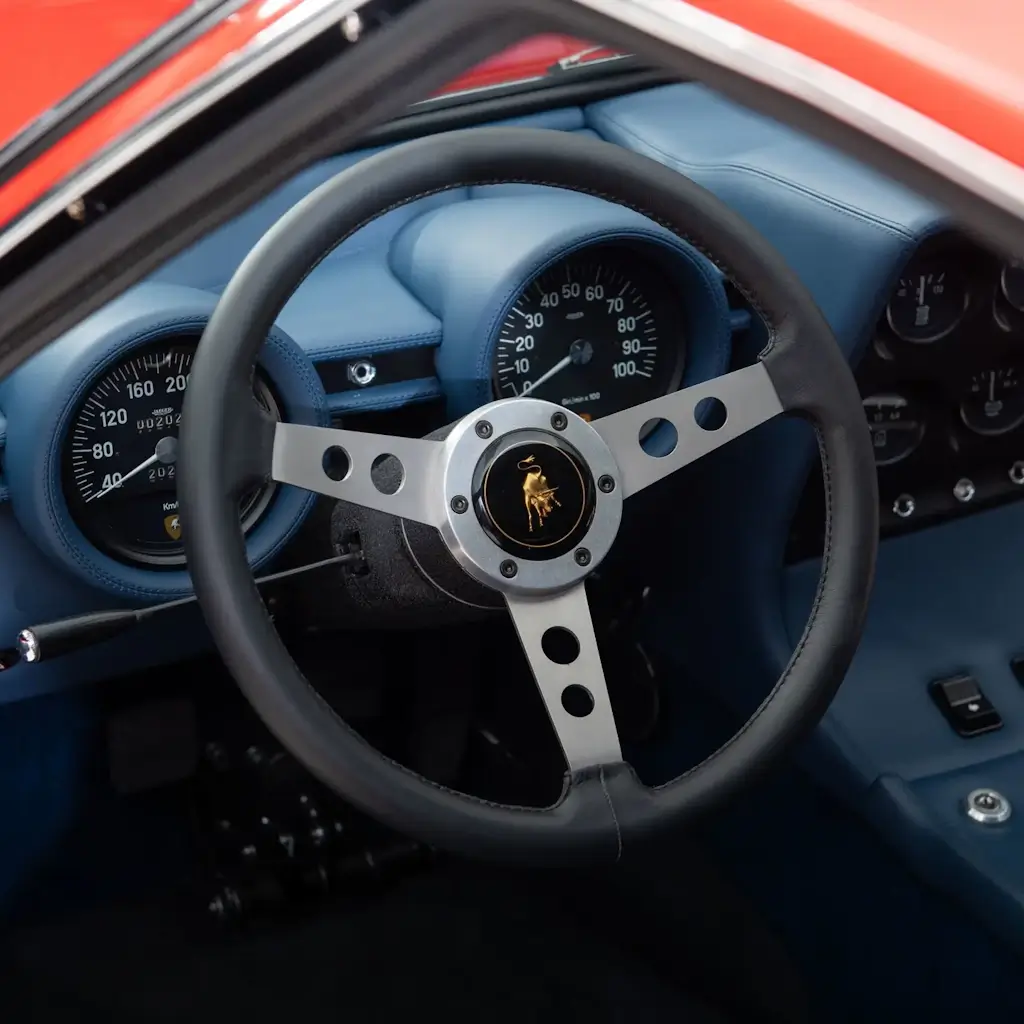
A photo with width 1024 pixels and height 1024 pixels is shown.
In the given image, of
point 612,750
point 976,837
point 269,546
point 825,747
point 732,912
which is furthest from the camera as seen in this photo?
point 732,912

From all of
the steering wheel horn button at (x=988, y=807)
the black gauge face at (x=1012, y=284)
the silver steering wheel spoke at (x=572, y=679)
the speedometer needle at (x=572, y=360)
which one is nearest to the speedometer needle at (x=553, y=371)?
the speedometer needle at (x=572, y=360)

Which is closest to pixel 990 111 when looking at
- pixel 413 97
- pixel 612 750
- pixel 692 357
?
pixel 413 97

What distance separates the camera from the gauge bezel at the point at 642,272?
5.63 feet

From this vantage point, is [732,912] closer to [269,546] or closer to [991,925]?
[991,925]

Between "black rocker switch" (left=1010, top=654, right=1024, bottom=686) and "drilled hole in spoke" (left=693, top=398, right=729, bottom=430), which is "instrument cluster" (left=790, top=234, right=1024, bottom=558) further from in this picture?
"drilled hole in spoke" (left=693, top=398, right=729, bottom=430)

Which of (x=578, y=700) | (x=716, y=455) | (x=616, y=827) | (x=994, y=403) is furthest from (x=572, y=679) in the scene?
(x=994, y=403)

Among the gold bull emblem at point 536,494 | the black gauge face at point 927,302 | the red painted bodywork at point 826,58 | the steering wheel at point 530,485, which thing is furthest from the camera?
the black gauge face at point 927,302

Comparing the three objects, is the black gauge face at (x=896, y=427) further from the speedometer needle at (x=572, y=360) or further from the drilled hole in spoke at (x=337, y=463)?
the drilled hole in spoke at (x=337, y=463)

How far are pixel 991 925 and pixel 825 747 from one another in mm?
330

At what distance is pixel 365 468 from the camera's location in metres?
1.26

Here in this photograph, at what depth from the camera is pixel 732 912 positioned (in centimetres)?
221

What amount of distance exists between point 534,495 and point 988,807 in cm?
96

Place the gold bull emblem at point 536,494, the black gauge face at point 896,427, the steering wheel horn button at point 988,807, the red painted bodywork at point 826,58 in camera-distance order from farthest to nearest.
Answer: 1. the black gauge face at point 896,427
2. the steering wheel horn button at point 988,807
3. the gold bull emblem at point 536,494
4. the red painted bodywork at point 826,58

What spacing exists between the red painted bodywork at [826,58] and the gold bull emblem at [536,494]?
0.39 meters
